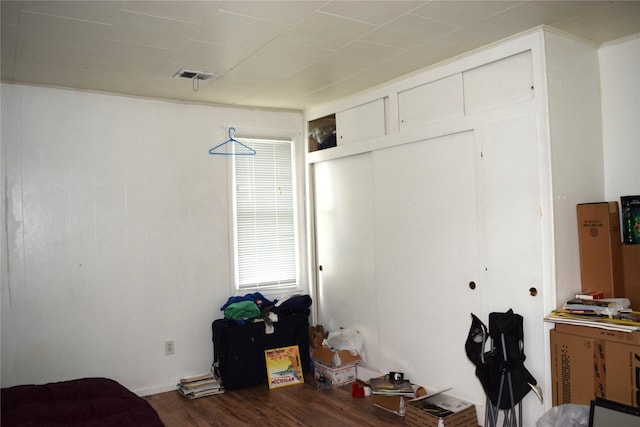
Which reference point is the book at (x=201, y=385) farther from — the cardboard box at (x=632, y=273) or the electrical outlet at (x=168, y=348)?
the cardboard box at (x=632, y=273)

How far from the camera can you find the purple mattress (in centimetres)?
249

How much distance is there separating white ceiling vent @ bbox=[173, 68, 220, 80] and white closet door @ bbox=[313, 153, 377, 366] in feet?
4.74

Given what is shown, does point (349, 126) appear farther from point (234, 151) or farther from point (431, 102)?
point (234, 151)

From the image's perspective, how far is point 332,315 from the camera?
191 inches

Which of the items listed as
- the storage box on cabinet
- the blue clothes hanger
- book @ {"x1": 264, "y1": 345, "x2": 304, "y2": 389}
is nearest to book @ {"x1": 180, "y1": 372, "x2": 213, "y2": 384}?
book @ {"x1": 264, "y1": 345, "x2": 304, "y2": 389}

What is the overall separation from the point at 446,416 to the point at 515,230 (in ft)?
4.12

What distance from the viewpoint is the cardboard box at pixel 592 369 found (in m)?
2.64

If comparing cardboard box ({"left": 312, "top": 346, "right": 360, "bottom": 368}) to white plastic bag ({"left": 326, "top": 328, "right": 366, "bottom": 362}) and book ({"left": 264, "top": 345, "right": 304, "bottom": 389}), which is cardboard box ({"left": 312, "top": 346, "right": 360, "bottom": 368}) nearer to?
white plastic bag ({"left": 326, "top": 328, "right": 366, "bottom": 362})

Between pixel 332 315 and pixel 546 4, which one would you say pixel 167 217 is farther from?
pixel 546 4

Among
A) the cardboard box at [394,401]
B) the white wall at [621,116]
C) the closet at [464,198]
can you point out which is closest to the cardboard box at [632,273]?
the closet at [464,198]

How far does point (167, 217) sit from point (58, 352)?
1351 mm

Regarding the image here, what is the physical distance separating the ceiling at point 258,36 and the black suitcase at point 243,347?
6.82 ft

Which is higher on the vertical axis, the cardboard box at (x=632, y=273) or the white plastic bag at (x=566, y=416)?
the cardboard box at (x=632, y=273)

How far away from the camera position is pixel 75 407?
2.65 metres
